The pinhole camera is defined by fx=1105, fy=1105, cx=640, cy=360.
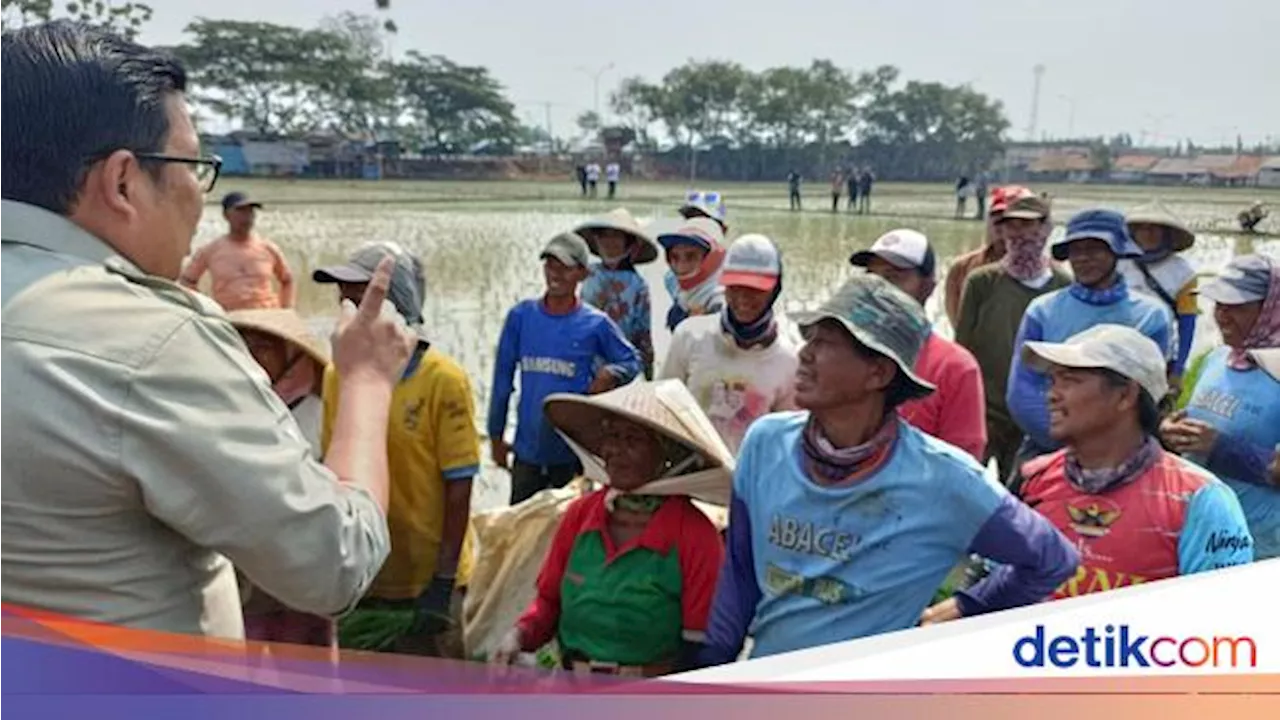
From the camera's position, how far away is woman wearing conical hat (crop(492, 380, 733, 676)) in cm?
236

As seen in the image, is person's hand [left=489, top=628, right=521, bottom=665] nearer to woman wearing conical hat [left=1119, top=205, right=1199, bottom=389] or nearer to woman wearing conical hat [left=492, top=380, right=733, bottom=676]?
woman wearing conical hat [left=492, top=380, right=733, bottom=676]

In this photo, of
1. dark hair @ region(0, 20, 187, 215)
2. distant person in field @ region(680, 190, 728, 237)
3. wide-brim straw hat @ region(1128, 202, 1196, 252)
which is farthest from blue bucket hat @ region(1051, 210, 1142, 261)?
dark hair @ region(0, 20, 187, 215)

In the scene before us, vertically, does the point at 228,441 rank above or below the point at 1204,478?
above

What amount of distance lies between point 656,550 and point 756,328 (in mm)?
1369

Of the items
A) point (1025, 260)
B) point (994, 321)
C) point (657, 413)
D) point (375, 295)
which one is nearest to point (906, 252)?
point (994, 321)

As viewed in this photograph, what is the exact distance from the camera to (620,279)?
498 centimetres

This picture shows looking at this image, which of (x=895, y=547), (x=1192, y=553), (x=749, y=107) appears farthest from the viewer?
(x=749, y=107)

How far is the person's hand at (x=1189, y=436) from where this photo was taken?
297cm

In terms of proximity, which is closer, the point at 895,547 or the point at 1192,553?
the point at 895,547

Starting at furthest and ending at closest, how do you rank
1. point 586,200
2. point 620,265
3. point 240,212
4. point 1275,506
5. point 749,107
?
point 749,107 < point 586,200 < point 240,212 < point 620,265 < point 1275,506

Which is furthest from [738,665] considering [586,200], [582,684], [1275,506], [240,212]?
[586,200]

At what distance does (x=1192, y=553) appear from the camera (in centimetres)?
220

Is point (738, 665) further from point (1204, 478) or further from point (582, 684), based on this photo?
point (1204, 478)

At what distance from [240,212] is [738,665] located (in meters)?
5.10
